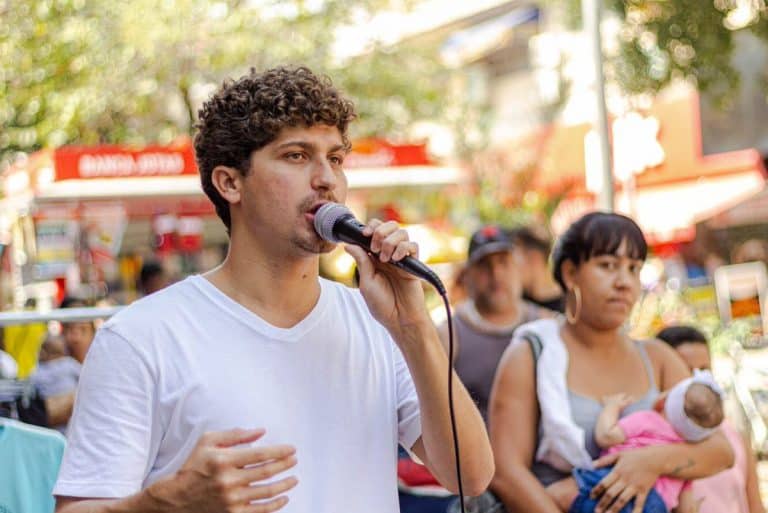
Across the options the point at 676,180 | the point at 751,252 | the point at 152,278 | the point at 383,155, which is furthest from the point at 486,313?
the point at 676,180

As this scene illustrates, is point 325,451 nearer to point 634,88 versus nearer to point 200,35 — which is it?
point 634,88

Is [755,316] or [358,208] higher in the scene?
[358,208]

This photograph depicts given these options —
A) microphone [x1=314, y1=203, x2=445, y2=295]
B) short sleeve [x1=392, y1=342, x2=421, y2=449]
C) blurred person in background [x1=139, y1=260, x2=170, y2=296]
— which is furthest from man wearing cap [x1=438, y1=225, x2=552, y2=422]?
blurred person in background [x1=139, y1=260, x2=170, y2=296]

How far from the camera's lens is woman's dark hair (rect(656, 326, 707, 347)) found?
5926 mm

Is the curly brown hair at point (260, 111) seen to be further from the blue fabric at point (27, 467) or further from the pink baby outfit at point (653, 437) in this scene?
the pink baby outfit at point (653, 437)

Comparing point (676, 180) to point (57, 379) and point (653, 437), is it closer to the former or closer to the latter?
point (57, 379)

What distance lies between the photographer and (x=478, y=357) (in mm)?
6227

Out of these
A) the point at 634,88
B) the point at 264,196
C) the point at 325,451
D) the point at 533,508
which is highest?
the point at 634,88

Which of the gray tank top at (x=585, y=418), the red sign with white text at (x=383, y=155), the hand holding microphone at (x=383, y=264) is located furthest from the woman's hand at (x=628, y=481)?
the red sign with white text at (x=383, y=155)

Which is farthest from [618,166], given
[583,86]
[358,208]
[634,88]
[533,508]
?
[533,508]

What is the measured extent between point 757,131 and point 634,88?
15630 mm

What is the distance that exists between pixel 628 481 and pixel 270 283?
59.8 inches

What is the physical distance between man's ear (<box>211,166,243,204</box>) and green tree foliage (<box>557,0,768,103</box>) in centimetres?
663

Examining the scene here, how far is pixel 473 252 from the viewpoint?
22.5ft
